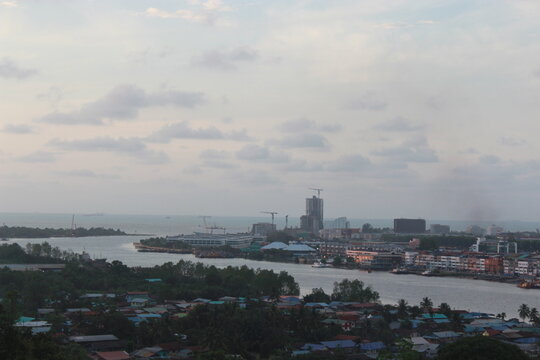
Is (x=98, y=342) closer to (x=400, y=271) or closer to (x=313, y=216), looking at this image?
(x=400, y=271)

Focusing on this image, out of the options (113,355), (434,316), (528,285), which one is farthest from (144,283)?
(528,285)

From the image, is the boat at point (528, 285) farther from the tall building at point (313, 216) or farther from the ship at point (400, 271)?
the tall building at point (313, 216)

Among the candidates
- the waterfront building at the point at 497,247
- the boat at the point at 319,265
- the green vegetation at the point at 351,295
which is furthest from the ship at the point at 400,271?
the green vegetation at the point at 351,295

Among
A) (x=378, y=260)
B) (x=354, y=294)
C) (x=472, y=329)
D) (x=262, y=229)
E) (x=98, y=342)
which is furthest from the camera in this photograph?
(x=262, y=229)

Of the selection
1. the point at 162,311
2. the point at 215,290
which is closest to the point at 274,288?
the point at 215,290

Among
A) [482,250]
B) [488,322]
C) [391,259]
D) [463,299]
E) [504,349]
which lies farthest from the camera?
[482,250]

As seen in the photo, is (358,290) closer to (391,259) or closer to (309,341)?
(309,341)
